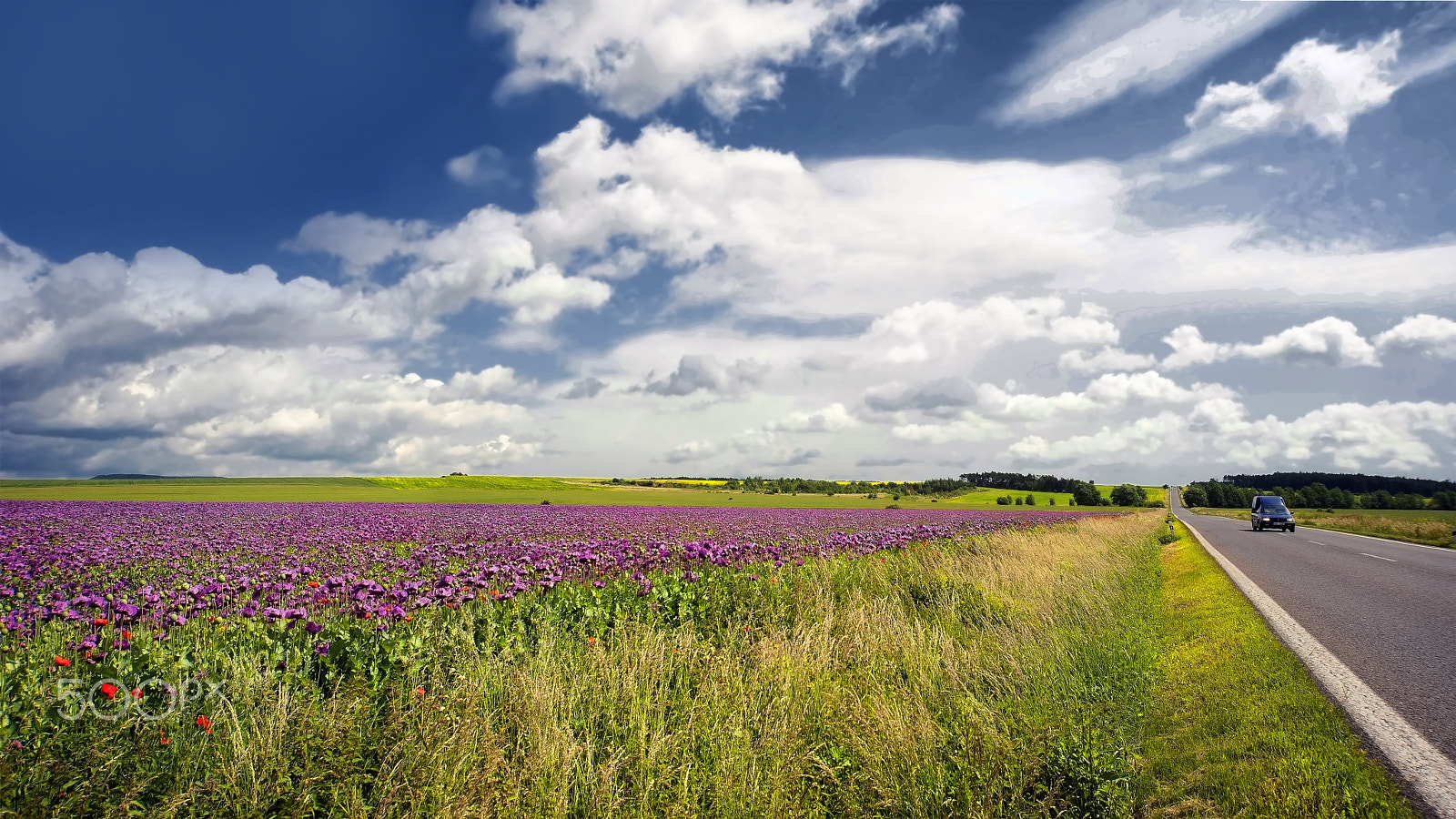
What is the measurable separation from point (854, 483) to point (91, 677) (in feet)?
444

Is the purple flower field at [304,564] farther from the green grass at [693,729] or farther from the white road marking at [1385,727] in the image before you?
the white road marking at [1385,727]

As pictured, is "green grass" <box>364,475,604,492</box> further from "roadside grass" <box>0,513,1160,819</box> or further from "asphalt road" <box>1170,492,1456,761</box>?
"roadside grass" <box>0,513,1160,819</box>

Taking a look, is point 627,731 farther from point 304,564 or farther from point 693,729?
point 304,564

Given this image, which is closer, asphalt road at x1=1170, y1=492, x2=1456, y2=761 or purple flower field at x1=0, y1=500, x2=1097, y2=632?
asphalt road at x1=1170, y1=492, x2=1456, y2=761

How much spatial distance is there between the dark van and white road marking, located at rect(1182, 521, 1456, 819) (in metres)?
37.9

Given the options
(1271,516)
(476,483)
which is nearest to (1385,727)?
(1271,516)

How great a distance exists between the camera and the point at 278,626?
5.76 meters

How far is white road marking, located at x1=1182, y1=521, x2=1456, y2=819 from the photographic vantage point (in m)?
4.07

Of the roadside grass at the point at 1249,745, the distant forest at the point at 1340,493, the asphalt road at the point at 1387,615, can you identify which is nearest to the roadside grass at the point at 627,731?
the roadside grass at the point at 1249,745

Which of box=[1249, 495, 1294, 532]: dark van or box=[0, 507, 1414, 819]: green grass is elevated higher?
box=[0, 507, 1414, 819]: green grass

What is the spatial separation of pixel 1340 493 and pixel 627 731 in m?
149

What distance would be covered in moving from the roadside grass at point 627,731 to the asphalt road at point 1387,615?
198cm

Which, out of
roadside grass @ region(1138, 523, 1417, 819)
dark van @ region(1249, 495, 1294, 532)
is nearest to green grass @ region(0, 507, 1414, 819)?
roadside grass @ region(1138, 523, 1417, 819)

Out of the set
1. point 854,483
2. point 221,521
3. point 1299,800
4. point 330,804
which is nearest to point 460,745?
point 330,804
